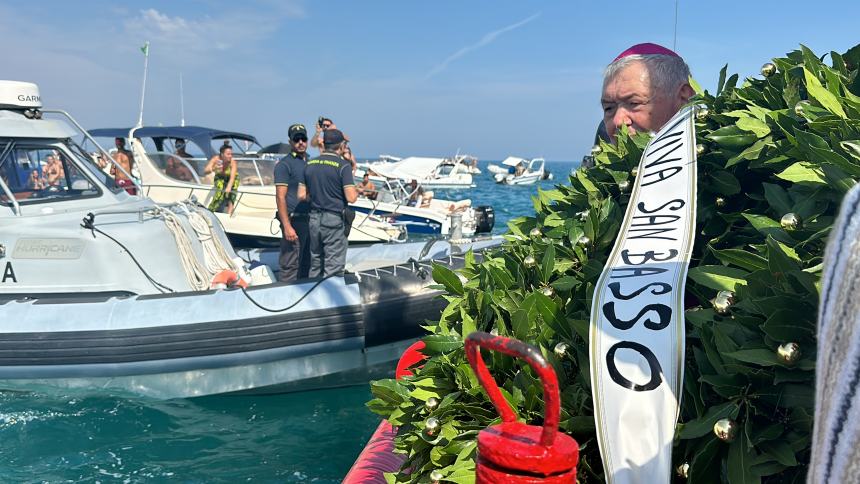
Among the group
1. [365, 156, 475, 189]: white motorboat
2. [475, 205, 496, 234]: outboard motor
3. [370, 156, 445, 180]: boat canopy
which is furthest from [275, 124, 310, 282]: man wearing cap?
[370, 156, 445, 180]: boat canopy

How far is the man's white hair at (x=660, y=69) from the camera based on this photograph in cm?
227

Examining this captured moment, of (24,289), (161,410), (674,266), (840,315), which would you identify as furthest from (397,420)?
(24,289)

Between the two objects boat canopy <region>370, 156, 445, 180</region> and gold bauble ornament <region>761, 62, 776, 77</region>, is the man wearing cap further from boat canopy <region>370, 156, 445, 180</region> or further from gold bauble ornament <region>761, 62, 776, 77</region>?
boat canopy <region>370, 156, 445, 180</region>

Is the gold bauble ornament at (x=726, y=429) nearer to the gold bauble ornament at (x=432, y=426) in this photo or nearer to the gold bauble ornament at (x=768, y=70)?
the gold bauble ornament at (x=432, y=426)

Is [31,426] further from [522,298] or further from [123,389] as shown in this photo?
[522,298]

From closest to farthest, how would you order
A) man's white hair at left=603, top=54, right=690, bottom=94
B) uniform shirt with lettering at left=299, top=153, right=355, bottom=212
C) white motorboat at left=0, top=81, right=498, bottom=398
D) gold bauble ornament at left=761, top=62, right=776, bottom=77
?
gold bauble ornament at left=761, top=62, right=776, bottom=77 → man's white hair at left=603, top=54, right=690, bottom=94 → white motorboat at left=0, top=81, right=498, bottom=398 → uniform shirt with lettering at left=299, top=153, right=355, bottom=212

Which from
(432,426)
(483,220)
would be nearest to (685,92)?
(432,426)

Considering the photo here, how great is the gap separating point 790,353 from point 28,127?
6.59 meters

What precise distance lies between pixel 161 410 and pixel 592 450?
479cm

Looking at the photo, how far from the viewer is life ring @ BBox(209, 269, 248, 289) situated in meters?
6.22

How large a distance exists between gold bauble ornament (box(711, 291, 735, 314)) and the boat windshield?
6.13m

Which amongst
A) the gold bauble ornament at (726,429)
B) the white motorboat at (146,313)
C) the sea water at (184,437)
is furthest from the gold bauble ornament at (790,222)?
the white motorboat at (146,313)

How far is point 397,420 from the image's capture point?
5.64 ft

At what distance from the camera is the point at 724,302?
52.1 inches
